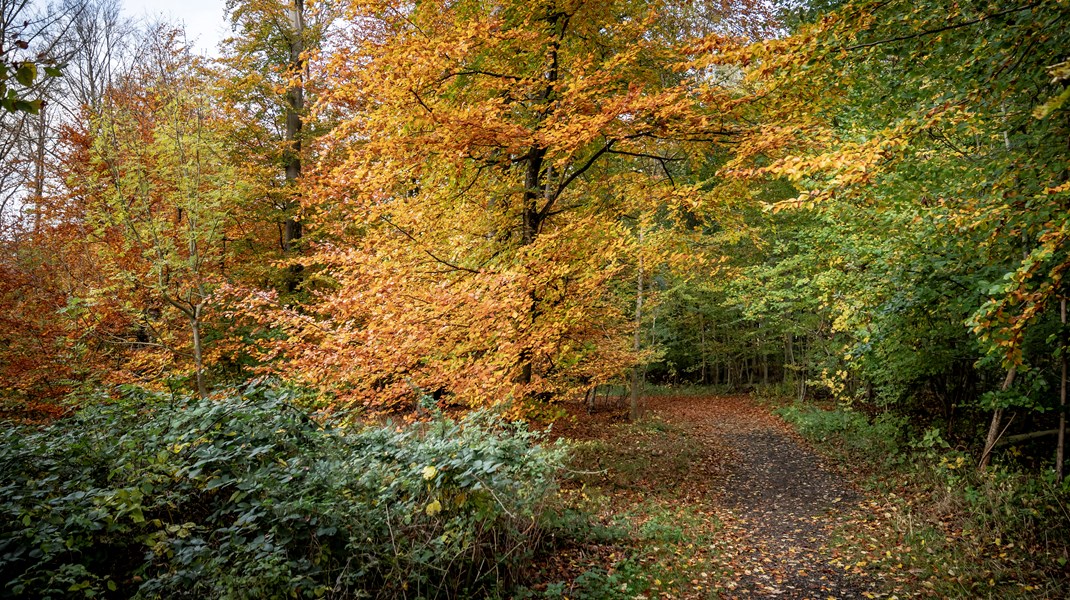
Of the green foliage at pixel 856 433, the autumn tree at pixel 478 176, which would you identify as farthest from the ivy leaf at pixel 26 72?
the green foliage at pixel 856 433

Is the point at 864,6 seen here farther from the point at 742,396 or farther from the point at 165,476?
the point at 742,396

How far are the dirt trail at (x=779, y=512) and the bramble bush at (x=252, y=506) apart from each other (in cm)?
320

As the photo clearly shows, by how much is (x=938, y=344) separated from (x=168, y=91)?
50.5 feet

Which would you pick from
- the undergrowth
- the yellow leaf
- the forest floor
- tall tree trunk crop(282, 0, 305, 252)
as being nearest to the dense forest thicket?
the yellow leaf

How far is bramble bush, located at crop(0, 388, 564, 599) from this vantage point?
3.33m

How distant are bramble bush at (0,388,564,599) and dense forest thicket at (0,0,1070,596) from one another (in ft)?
0.29

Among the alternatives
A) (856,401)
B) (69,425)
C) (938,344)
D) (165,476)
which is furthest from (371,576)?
(856,401)

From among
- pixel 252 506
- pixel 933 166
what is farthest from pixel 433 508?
pixel 933 166

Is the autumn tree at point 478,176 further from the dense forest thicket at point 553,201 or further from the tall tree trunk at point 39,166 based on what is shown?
the tall tree trunk at point 39,166

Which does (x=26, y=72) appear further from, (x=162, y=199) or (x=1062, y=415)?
(x=162, y=199)

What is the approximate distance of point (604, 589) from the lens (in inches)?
206

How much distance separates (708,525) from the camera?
8055 millimetres

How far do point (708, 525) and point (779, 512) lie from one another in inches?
61.4

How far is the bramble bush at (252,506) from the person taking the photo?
10.9 feet
